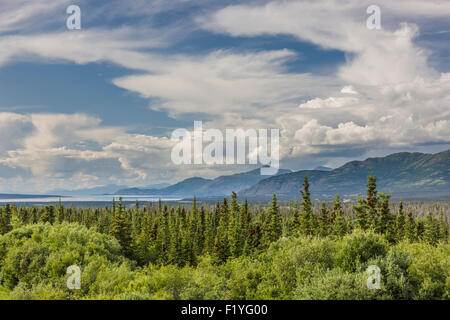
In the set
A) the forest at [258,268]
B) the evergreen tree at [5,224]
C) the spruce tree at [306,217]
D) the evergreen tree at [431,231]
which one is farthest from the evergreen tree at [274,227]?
the evergreen tree at [5,224]

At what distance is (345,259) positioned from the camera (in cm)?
4909

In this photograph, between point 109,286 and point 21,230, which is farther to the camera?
point 21,230

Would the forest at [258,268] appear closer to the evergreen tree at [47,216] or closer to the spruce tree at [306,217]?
the spruce tree at [306,217]

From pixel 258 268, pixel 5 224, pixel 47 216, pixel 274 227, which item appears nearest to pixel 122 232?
pixel 274 227

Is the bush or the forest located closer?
the forest

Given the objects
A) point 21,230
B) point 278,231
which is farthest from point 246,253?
point 21,230

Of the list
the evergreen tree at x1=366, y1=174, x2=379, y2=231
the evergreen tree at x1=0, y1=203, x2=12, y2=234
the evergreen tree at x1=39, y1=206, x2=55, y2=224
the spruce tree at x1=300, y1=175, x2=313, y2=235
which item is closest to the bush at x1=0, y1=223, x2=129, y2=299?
the spruce tree at x1=300, y1=175, x2=313, y2=235

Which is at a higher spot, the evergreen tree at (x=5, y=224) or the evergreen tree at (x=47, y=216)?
the evergreen tree at (x=47, y=216)

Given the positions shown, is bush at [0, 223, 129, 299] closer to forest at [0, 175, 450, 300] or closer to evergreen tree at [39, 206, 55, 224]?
forest at [0, 175, 450, 300]

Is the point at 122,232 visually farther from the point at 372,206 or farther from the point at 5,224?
the point at 5,224

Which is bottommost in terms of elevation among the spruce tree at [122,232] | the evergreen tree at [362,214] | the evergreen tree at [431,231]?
the evergreen tree at [431,231]

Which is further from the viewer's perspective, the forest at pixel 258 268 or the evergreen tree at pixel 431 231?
the evergreen tree at pixel 431 231

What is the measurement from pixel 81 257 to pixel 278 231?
5306cm
